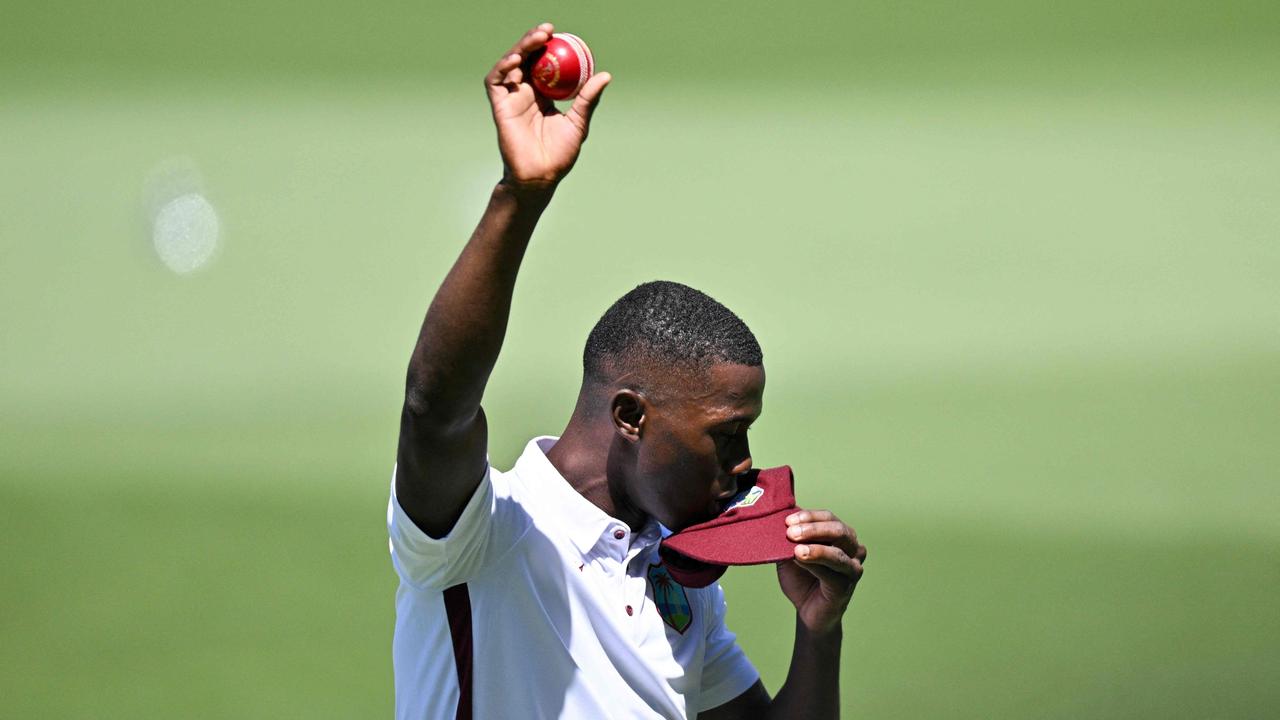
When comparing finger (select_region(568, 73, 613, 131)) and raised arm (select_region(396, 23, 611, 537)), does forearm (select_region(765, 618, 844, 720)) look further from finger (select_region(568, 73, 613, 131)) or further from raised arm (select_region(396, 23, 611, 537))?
finger (select_region(568, 73, 613, 131))

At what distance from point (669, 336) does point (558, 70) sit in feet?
1.06

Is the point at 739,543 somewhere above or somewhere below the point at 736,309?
below

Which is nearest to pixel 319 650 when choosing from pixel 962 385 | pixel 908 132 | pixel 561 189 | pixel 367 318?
pixel 367 318

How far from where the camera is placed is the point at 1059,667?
2469 millimetres

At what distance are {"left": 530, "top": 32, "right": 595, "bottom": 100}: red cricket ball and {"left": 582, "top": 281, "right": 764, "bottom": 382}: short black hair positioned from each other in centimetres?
30

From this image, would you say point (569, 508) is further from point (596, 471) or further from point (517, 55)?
point (517, 55)

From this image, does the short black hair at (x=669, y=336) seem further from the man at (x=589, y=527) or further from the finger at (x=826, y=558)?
the finger at (x=826, y=558)

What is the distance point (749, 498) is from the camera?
1.33 metres

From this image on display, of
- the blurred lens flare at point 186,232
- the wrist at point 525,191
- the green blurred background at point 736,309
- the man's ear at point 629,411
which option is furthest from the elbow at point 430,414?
the blurred lens flare at point 186,232

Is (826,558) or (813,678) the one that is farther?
(813,678)

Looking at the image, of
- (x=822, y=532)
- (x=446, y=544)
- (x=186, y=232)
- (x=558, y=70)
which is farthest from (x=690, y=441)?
(x=186, y=232)

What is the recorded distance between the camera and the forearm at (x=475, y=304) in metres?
1.00

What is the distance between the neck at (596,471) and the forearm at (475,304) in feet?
0.97

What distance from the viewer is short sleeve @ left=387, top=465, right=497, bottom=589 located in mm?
A: 1106
